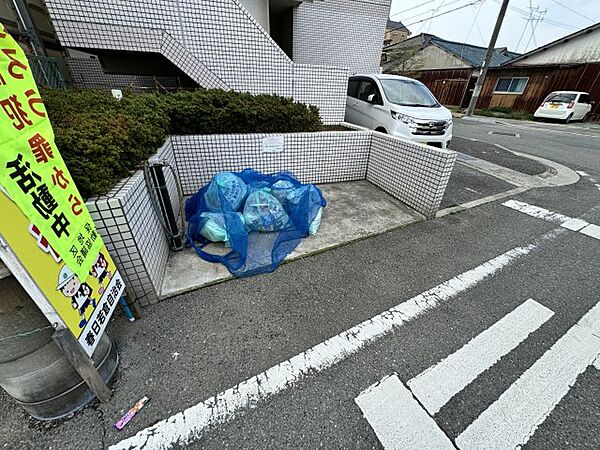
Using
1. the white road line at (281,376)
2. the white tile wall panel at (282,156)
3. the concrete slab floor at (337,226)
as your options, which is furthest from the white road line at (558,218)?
the white tile wall panel at (282,156)

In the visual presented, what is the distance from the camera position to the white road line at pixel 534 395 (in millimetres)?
1451

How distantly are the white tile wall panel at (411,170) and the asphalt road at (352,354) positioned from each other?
0.92 metres

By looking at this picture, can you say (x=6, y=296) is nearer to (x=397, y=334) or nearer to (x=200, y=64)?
(x=397, y=334)

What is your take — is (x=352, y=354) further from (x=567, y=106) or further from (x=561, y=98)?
(x=561, y=98)

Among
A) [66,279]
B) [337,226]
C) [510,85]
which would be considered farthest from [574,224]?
[510,85]

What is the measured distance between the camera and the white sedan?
13719mm

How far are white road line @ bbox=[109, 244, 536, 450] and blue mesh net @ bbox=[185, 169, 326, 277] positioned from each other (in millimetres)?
1051

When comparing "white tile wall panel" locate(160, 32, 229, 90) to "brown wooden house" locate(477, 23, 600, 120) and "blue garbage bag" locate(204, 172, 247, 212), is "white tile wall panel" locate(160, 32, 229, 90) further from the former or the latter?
"brown wooden house" locate(477, 23, 600, 120)

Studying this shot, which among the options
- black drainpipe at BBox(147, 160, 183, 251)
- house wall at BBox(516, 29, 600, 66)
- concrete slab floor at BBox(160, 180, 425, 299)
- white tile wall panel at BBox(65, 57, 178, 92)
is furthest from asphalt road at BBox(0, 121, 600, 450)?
house wall at BBox(516, 29, 600, 66)

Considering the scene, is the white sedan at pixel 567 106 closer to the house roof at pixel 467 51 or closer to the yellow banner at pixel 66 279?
the house roof at pixel 467 51

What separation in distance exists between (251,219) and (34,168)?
1996mm

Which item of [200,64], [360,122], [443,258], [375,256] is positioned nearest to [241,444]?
[375,256]

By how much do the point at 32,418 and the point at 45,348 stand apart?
0.57 metres

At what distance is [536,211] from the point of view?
411cm
